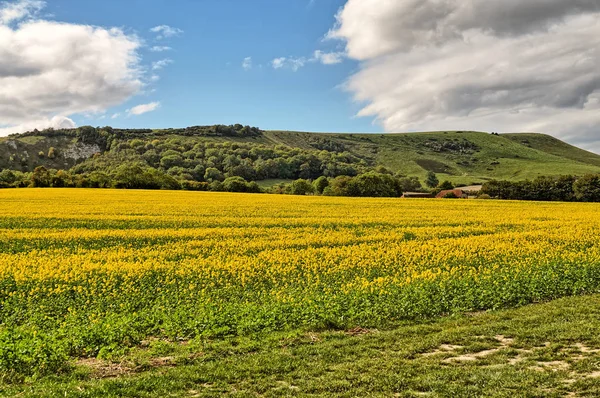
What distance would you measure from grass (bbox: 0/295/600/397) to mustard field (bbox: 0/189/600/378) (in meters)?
0.78

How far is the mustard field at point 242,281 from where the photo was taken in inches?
418

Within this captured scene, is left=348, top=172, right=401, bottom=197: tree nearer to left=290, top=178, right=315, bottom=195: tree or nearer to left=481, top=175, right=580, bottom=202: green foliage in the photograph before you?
left=290, top=178, right=315, bottom=195: tree

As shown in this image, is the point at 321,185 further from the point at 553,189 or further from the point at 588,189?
the point at 588,189

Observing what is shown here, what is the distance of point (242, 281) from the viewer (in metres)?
14.8

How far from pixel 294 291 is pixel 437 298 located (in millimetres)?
4180

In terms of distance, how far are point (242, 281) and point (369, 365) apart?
23.2 ft

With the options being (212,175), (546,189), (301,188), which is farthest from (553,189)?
(212,175)

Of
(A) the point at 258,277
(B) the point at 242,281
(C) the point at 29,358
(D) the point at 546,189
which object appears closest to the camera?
(C) the point at 29,358

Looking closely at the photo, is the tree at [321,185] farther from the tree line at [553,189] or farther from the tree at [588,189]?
the tree at [588,189]

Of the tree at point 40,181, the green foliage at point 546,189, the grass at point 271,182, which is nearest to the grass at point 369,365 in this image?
the green foliage at point 546,189

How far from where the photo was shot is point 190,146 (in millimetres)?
141125

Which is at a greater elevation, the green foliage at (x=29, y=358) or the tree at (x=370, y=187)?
the tree at (x=370, y=187)

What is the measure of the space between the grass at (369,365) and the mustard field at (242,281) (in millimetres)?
780

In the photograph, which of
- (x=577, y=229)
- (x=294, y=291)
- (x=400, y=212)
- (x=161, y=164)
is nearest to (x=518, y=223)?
(x=577, y=229)
